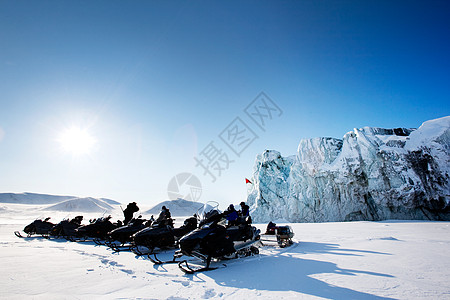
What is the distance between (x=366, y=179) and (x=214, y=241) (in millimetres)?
27537

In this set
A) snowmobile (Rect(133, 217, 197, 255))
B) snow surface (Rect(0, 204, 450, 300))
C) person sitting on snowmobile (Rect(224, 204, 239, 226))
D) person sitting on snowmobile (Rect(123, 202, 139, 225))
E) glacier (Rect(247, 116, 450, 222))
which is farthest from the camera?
glacier (Rect(247, 116, 450, 222))

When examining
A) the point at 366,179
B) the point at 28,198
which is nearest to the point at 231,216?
the point at 366,179

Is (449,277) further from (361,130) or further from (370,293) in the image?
(361,130)

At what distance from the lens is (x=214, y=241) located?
5.24 metres

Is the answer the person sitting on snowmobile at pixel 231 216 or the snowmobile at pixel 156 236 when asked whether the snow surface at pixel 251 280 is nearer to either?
the person sitting on snowmobile at pixel 231 216

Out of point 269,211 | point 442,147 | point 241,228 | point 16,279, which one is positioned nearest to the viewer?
point 16,279

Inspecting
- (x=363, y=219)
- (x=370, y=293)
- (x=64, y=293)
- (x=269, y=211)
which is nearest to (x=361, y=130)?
(x=363, y=219)

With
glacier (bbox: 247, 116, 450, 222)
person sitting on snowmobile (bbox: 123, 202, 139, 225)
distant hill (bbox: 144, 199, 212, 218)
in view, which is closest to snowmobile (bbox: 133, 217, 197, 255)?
person sitting on snowmobile (bbox: 123, 202, 139, 225)

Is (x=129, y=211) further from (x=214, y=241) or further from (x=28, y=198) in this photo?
(x=28, y=198)

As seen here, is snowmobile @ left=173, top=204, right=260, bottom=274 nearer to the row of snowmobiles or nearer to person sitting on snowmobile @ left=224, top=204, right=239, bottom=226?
the row of snowmobiles

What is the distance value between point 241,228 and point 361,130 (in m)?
28.1

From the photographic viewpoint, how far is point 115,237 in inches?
338

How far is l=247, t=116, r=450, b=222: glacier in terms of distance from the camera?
22.5 meters

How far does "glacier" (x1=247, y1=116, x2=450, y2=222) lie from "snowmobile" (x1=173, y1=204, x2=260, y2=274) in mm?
25160
